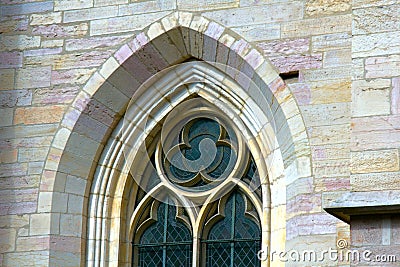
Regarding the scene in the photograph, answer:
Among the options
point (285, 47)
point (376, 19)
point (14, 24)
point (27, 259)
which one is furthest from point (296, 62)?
point (27, 259)

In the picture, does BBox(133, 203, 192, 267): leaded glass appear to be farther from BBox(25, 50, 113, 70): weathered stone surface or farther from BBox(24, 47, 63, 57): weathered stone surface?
BBox(24, 47, 63, 57): weathered stone surface

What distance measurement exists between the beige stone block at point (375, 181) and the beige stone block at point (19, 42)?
114 inches

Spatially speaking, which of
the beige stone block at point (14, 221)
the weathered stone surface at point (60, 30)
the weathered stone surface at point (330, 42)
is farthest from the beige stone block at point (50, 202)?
the weathered stone surface at point (330, 42)

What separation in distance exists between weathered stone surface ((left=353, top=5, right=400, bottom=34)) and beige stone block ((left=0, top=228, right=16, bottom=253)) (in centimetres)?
278

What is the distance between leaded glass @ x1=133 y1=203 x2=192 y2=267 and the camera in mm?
7914

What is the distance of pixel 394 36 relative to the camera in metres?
6.49

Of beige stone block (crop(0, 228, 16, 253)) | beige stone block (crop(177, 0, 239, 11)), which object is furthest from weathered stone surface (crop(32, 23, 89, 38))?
beige stone block (crop(0, 228, 16, 253))

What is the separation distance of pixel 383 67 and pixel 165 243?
230 cm

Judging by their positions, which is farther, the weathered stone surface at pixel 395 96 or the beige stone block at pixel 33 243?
the beige stone block at pixel 33 243

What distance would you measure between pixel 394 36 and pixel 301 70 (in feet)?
3.20

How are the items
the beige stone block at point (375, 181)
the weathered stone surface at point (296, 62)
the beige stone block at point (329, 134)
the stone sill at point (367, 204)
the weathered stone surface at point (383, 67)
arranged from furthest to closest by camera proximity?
the weathered stone surface at point (296, 62) < the beige stone block at point (329, 134) < the weathered stone surface at point (383, 67) < the beige stone block at point (375, 181) < the stone sill at point (367, 204)

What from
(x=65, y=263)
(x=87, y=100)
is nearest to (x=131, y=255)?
(x=65, y=263)

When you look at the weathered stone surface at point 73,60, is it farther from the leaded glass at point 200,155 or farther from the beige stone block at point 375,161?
the beige stone block at point 375,161

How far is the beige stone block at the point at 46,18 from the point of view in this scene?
26.6 feet
